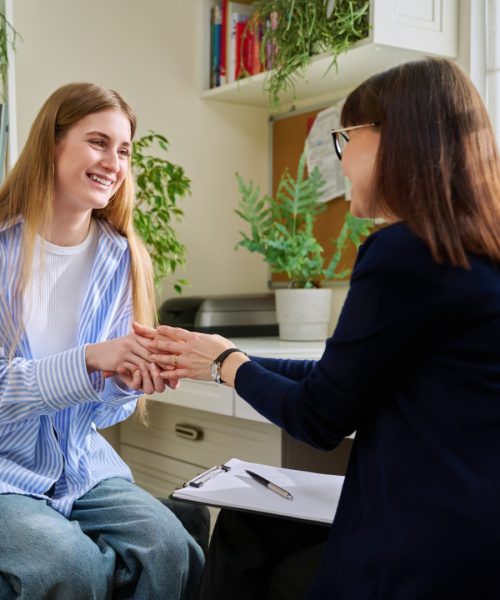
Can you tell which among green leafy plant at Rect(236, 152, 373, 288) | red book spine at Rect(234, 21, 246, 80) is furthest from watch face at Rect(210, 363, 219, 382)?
red book spine at Rect(234, 21, 246, 80)

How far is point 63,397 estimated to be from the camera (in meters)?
1.46

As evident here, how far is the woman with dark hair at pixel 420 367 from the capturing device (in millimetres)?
947

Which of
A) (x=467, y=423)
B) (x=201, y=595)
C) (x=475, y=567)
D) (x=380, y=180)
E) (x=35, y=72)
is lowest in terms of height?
(x=201, y=595)

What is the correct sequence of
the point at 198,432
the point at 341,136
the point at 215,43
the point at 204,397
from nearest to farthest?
the point at 341,136, the point at 204,397, the point at 198,432, the point at 215,43

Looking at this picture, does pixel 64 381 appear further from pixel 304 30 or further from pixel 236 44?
pixel 236 44

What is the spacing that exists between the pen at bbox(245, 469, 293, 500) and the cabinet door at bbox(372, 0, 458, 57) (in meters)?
1.24

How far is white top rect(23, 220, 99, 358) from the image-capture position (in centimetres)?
159

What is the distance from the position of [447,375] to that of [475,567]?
0.22 metres

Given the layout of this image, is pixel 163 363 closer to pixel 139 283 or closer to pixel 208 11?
pixel 139 283

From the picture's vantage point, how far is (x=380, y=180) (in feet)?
3.45

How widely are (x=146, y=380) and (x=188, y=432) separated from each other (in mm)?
895

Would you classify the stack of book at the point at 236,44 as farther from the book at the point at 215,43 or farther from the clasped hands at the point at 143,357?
the clasped hands at the point at 143,357

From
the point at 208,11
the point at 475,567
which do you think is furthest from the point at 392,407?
the point at 208,11

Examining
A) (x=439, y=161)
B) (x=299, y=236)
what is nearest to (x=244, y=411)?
(x=299, y=236)
